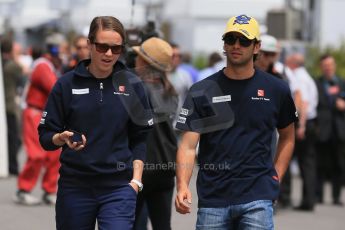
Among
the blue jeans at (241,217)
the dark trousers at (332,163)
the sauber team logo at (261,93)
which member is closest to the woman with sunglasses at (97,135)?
the blue jeans at (241,217)

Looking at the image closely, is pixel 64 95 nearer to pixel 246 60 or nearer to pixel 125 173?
pixel 125 173

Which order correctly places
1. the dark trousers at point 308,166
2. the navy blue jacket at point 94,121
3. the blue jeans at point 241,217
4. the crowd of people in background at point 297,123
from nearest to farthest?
the blue jeans at point 241,217 < the navy blue jacket at point 94,121 < the crowd of people in background at point 297,123 < the dark trousers at point 308,166

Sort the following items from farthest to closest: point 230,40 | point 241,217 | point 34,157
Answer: point 34,157 → point 230,40 → point 241,217

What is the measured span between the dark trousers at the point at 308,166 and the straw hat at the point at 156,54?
560cm

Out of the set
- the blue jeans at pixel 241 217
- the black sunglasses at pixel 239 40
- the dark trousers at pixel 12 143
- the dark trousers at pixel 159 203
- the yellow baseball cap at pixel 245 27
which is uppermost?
the yellow baseball cap at pixel 245 27

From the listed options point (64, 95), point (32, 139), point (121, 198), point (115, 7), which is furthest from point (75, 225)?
point (115, 7)

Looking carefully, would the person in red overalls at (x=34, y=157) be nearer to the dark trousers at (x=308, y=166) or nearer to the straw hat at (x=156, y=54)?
the dark trousers at (x=308, y=166)

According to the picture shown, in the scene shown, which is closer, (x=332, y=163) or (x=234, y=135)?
(x=234, y=135)

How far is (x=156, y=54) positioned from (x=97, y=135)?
1566 mm

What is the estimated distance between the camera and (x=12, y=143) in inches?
645

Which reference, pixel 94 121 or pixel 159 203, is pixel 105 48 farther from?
pixel 159 203

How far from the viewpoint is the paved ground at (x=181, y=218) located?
1100 cm

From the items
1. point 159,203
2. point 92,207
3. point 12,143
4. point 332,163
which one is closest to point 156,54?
point 159,203

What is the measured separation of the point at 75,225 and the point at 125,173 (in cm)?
44
